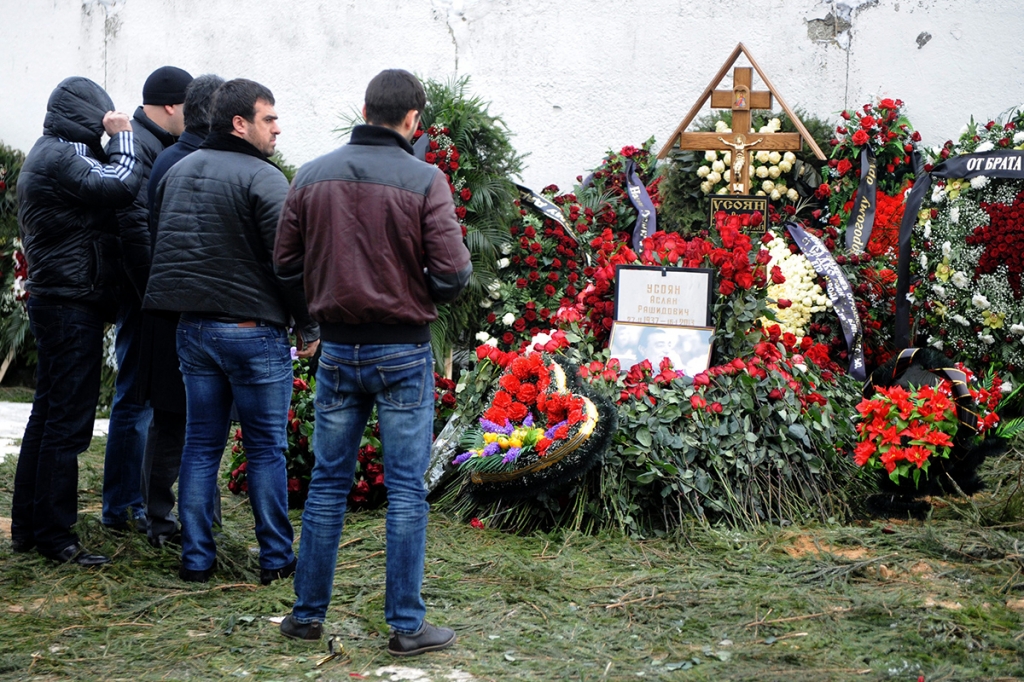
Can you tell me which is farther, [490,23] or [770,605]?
[490,23]

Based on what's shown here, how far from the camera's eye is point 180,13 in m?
8.12

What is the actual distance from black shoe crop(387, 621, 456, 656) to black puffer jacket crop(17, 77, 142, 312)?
1.80 meters

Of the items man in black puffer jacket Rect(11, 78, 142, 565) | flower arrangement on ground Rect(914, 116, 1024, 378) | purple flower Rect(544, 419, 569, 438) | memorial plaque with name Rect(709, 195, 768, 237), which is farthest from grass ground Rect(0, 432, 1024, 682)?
memorial plaque with name Rect(709, 195, 768, 237)

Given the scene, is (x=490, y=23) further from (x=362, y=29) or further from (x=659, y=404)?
(x=659, y=404)

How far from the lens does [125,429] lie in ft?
13.5

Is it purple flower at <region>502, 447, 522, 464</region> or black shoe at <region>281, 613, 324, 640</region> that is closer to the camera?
black shoe at <region>281, 613, 324, 640</region>

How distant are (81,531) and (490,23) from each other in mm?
4765

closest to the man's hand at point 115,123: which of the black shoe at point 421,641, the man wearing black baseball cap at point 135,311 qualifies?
the man wearing black baseball cap at point 135,311

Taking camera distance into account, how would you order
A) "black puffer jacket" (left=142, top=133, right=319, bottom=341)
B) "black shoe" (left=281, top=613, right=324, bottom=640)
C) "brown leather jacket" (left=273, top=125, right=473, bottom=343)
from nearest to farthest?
1. "brown leather jacket" (left=273, top=125, right=473, bottom=343)
2. "black shoe" (left=281, top=613, right=324, bottom=640)
3. "black puffer jacket" (left=142, top=133, right=319, bottom=341)

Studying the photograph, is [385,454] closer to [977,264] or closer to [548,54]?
[977,264]

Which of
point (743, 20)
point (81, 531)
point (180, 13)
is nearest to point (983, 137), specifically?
point (743, 20)

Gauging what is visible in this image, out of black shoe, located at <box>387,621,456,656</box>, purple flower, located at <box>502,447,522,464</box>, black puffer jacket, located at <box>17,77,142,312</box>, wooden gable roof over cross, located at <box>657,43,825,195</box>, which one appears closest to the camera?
black shoe, located at <box>387,621,456,656</box>

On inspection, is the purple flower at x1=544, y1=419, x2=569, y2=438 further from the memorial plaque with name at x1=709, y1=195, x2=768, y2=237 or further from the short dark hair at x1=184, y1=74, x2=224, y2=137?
the memorial plaque with name at x1=709, y1=195, x2=768, y2=237

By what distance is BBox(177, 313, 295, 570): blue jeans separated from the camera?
348 centimetres
